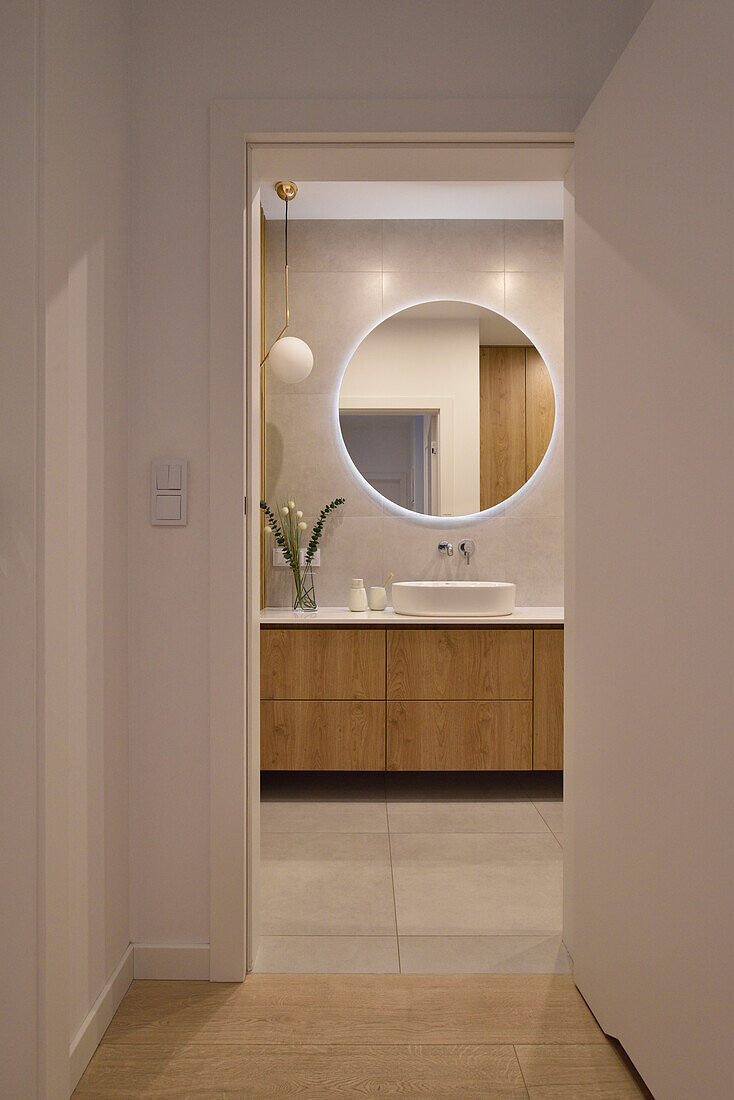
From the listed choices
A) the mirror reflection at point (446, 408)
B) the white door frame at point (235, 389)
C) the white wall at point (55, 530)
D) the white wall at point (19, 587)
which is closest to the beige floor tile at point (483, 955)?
the white door frame at point (235, 389)

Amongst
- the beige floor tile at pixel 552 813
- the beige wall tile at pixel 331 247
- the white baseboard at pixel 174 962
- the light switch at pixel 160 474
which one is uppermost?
the beige wall tile at pixel 331 247

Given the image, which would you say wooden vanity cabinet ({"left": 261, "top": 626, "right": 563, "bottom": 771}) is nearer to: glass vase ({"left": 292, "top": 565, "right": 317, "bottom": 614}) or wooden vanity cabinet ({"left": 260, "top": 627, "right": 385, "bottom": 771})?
wooden vanity cabinet ({"left": 260, "top": 627, "right": 385, "bottom": 771})

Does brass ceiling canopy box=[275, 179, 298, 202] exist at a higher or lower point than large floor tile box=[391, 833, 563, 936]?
higher

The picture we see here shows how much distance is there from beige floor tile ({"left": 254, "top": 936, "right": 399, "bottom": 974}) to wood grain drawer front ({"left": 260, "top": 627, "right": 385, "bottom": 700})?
1112 mm

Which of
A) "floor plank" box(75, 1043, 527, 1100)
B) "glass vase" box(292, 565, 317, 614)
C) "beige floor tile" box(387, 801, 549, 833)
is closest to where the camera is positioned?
"floor plank" box(75, 1043, 527, 1100)

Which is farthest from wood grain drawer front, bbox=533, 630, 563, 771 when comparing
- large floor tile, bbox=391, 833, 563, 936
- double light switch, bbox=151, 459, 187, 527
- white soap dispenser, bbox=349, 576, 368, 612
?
double light switch, bbox=151, 459, 187, 527

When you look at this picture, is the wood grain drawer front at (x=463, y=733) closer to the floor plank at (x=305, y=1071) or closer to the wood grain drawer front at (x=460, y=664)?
the wood grain drawer front at (x=460, y=664)

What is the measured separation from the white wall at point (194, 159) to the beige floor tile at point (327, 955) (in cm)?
22

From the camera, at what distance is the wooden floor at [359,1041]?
4.62ft

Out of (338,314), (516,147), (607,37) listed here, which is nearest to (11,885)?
(516,147)

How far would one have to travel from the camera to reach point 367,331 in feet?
11.6

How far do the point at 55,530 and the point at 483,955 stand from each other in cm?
146

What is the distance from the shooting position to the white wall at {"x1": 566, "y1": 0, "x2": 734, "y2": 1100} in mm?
1109

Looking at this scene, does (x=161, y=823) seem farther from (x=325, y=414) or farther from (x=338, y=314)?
(x=338, y=314)
